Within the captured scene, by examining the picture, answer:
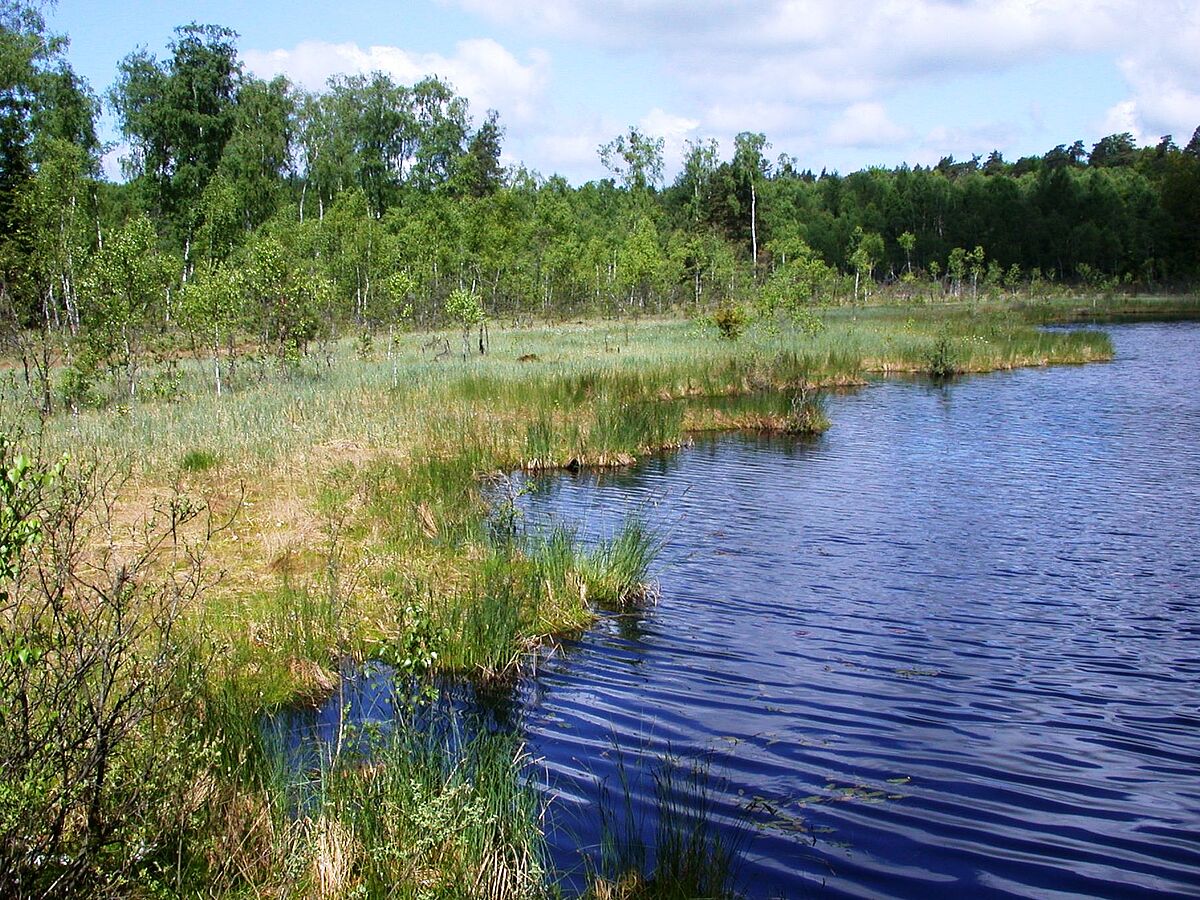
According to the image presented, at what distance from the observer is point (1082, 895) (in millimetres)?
4371

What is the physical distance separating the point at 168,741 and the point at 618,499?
29.7ft

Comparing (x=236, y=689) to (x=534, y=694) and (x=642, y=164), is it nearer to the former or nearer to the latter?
(x=534, y=694)

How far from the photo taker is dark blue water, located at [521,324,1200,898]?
478cm

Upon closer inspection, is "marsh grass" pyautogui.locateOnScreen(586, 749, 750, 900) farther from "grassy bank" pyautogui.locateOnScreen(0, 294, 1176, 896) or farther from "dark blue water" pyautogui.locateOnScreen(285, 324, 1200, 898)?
"grassy bank" pyautogui.locateOnScreen(0, 294, 1176, 896)

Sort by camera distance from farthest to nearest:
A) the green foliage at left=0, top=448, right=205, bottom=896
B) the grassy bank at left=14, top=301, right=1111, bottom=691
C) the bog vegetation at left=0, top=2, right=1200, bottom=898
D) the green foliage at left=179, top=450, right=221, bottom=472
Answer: the green foliage at left=179, top=450, right=221, bottom=472
the grassy bank at left=14, top=301, right=1111, bottom=691
the bog vegetation at left=0, top=2, right=1200, bottom=898
the green foliage at left=0, top=448, right=205, bottom=896

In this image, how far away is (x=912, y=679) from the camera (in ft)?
22.4

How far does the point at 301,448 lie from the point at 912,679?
862 cm

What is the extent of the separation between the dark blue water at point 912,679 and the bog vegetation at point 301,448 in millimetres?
739

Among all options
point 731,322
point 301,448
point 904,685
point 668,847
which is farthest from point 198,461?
point 731,322

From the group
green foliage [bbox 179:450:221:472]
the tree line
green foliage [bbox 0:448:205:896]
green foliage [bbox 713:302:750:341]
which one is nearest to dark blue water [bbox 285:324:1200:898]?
green foliage [bbox 0:448:205:896]

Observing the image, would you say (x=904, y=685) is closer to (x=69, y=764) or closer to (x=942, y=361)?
(x=69, y=764)

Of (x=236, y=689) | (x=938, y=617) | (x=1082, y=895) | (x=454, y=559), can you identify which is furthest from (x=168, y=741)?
(x=938, y=617)

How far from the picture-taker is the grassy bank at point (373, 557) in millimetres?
4039

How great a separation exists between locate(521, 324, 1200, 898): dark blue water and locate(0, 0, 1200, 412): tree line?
30.9ft
